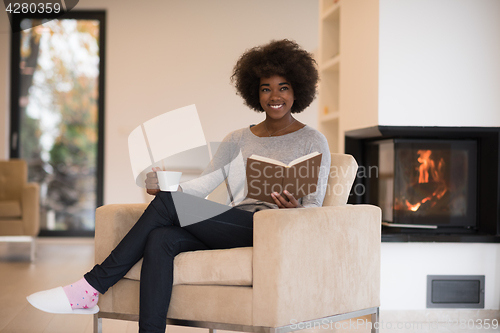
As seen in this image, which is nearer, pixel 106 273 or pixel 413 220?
pixel 106 273

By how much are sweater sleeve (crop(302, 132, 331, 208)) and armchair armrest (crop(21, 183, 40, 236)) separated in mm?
2951

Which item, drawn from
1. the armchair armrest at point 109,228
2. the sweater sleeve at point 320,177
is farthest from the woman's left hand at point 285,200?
the armchair armrest at point 109,228

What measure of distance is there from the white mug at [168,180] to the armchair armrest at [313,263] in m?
0.38

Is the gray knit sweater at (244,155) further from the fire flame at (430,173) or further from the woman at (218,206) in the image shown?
the fire flame at (430,173)

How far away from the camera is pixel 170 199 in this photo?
64.6 inches

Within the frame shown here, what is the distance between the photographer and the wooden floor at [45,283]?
216 cm

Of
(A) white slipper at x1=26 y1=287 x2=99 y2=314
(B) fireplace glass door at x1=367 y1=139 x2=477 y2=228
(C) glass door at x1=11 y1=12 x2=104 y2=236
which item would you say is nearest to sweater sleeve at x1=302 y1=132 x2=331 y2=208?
(B) fireplace glass door at x1=367 y1=139 x2=477 y2=228

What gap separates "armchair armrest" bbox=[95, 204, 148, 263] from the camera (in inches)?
66.7

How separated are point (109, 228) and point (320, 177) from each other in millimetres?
818

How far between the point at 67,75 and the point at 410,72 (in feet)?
12.7

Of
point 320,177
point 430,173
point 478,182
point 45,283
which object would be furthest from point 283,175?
point 45,283

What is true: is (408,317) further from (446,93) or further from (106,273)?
(106,273)

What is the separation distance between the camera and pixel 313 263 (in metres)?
1.52

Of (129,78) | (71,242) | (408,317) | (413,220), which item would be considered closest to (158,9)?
(129,78)
